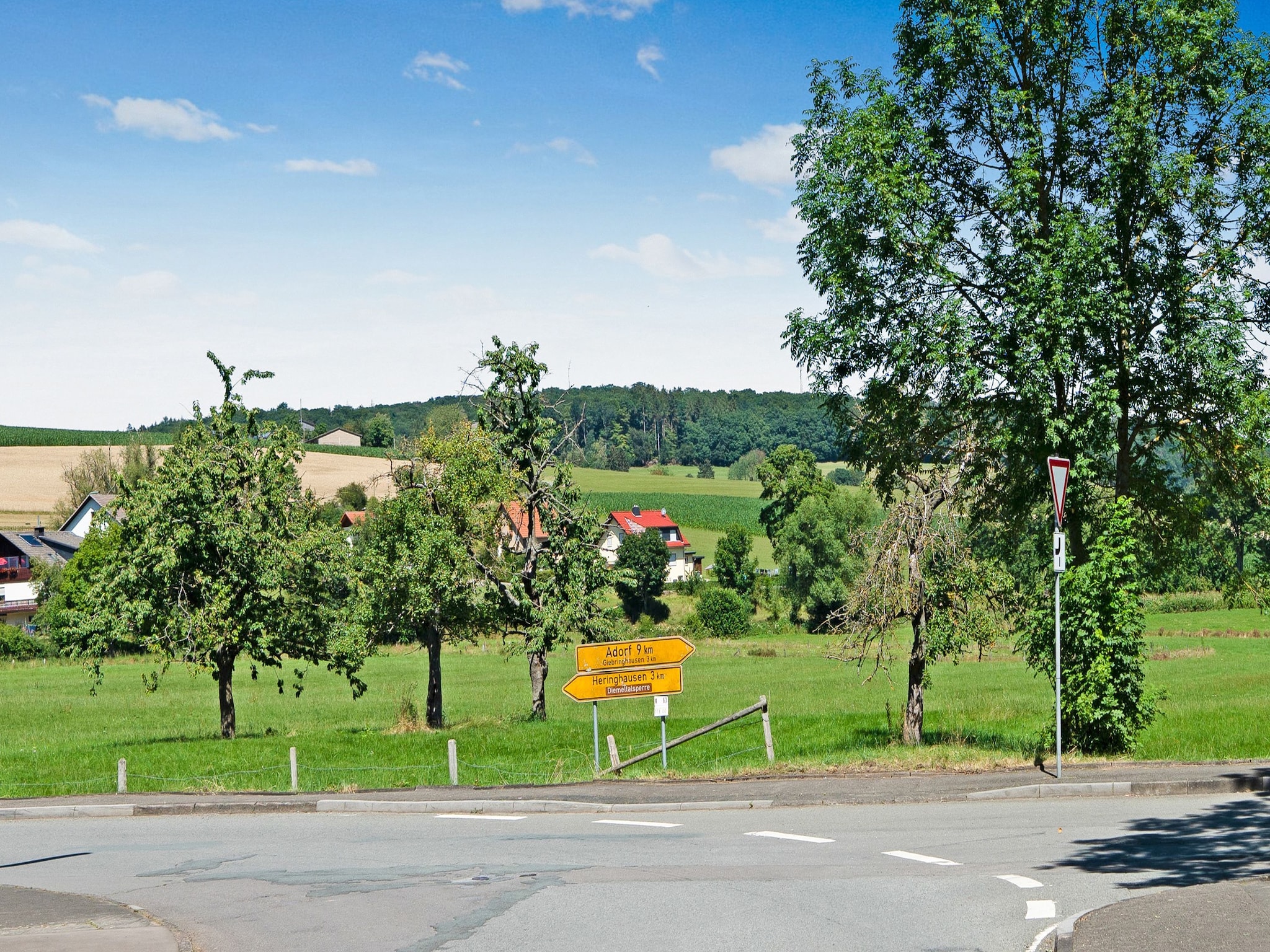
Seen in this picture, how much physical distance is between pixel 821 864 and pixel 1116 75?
497 inches

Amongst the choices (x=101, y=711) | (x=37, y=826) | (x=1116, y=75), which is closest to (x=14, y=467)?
(x=101, y=711)

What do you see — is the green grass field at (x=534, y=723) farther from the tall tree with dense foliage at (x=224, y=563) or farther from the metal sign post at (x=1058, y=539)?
the tall tree with dense foliage at (x=224, y=563)

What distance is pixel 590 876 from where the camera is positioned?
11727 mm

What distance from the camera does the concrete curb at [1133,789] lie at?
14148mm

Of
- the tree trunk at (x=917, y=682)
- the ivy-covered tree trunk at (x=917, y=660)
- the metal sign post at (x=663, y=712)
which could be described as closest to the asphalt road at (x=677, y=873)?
the metal sign post at (x=663, y=712)

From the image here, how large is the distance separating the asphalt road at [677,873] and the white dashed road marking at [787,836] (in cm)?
5

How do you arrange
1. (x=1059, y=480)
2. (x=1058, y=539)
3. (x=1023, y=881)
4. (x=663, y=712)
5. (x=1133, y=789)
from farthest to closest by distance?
(x=663, y=712) → (x=1059, y=480) → (x=1058, y=539) → (x=1133, y=789) → (x=1023, y=881)

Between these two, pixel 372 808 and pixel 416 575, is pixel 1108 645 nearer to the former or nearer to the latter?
pixel 372 808

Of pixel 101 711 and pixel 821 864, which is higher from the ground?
pixel 821 864

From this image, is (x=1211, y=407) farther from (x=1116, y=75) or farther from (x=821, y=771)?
(x=821, y=771)

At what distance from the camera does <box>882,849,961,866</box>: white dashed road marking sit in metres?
11.3

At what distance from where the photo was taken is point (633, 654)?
20.9 metres

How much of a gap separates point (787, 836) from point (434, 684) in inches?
912

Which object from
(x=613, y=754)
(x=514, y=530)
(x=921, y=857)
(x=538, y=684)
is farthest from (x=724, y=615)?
(x=921, y=857)
